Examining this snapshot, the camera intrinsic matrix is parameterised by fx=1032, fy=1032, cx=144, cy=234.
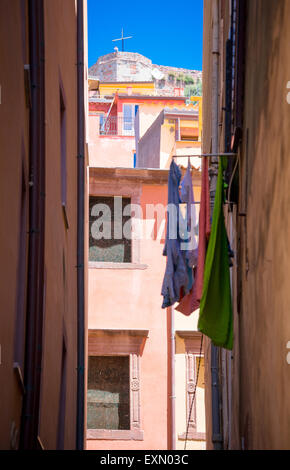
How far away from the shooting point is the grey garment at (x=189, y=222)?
43.0 ft

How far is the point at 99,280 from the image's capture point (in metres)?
23.5

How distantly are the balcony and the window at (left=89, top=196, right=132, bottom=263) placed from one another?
43.2 feet

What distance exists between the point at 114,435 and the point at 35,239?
13119mm

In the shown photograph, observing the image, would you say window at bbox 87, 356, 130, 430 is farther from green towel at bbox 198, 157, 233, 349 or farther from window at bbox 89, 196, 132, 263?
green towel at bbox 198, 157, 233, 349

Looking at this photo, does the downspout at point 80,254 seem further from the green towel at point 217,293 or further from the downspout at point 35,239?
the downspout at point 35,239

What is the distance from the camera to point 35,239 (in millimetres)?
9672

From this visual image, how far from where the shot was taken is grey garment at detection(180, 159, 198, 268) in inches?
516

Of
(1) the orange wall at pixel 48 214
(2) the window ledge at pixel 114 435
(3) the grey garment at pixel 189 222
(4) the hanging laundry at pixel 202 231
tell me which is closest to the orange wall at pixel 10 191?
(1) the orange wall at pixel 48 214

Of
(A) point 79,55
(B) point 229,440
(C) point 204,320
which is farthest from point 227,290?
(A) point 79,55

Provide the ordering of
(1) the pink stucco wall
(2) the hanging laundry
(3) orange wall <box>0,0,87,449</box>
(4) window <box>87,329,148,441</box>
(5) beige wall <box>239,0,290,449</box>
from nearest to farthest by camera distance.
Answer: (5) beige wall <box>239,0,290,449</box>, (3) orange wall <box>0,0,87,449</box>, (2) the hanging laundry, (4) window <box>87,329,148,441</box>, (1) the pink stucco wall

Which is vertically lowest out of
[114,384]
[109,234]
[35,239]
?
[114,384]

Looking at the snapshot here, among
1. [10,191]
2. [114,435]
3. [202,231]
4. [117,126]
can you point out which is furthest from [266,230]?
[117,126]

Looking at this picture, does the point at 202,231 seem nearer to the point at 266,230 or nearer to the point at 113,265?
the point at 266,230

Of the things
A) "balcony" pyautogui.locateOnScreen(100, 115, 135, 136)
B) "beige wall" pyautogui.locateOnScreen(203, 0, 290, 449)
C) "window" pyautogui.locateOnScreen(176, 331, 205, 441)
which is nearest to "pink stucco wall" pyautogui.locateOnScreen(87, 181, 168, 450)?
"window" pyautogui.locateOnScreen(176, 331, 205, 441)
